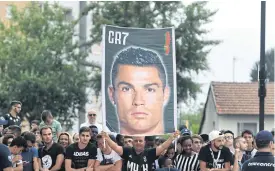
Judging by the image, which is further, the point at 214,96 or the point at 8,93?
the point at 214,96

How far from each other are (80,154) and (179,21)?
1024 inches

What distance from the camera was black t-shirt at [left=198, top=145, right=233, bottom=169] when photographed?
14617 mm

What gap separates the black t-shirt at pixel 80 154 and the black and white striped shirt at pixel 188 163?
1468 millimetres

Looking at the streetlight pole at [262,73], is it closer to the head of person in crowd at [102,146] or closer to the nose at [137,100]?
the head of person in crowd at [102,146]

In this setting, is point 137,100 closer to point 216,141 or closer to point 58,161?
point 216,141

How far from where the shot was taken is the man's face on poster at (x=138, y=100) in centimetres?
1412

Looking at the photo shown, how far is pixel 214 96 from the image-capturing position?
53.2 m

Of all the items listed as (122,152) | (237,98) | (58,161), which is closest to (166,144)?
(122,152)

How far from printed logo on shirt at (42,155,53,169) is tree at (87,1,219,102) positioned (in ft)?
81.2

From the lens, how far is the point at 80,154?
15.1 meters

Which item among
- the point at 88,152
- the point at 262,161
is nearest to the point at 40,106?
the point at 88,152

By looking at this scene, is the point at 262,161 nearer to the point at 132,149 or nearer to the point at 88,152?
the point at 132,149

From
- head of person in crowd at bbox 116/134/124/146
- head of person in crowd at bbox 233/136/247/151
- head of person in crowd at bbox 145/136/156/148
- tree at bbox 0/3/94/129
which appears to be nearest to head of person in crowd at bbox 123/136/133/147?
head of person in crowd at bbox 116/134/124/146

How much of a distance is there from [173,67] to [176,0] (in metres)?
26.0
